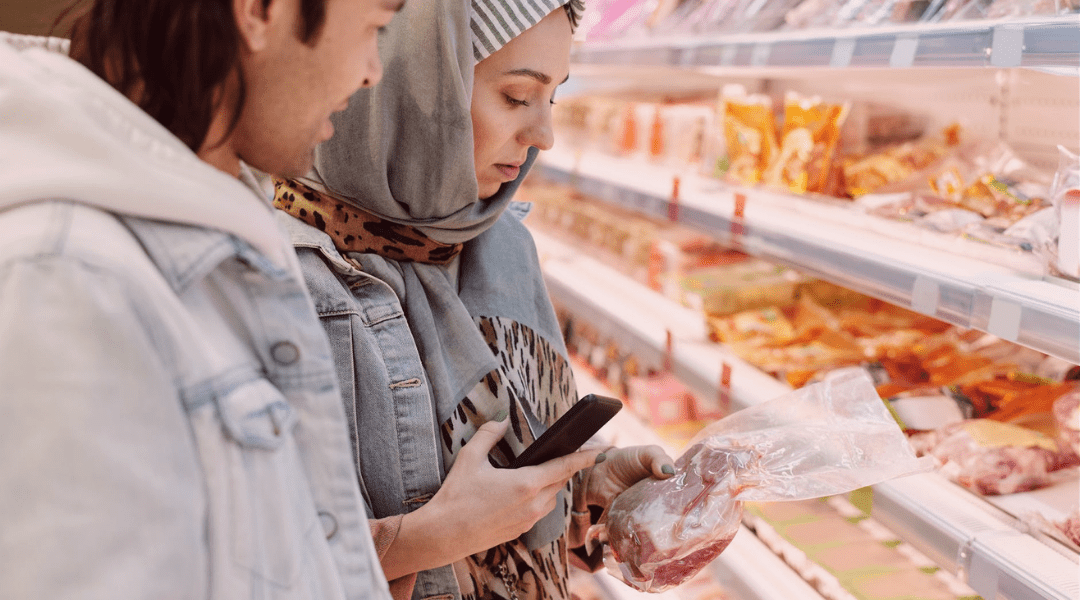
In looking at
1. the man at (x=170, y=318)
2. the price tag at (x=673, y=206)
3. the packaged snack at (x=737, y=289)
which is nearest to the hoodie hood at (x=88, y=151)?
the man at (x=170, y=318)

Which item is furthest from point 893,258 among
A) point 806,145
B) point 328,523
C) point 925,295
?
point 328,523

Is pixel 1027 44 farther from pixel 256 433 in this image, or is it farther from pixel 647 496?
pixel 256 433

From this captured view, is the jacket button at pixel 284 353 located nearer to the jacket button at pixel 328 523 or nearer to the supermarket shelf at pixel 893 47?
the jacket button at pixel 328 523

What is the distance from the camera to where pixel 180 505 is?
530 mm

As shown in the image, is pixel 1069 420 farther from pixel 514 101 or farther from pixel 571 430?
pixel 514 101

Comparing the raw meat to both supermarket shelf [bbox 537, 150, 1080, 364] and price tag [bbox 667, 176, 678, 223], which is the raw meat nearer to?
supermarket shelf [bbox 537, 150, 1080, 364]

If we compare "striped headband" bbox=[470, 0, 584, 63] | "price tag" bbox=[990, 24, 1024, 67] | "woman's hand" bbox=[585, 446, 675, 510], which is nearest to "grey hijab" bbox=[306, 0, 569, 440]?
"striped headband" bbox=[470, 0, 584, 63]

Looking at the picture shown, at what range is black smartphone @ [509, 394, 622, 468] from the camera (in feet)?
3.28

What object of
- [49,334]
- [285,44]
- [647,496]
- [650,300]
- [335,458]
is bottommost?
[650,300]

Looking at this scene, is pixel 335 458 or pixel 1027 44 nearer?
pixel 335 458

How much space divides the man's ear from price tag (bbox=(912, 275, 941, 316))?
110 cm

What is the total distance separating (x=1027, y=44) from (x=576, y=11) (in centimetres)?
63

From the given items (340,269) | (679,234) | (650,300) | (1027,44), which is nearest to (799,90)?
(679,234)

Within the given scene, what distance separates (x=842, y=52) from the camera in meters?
1.53
